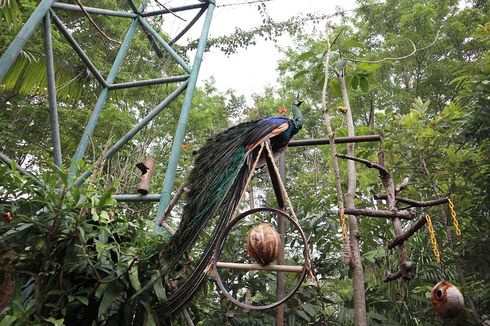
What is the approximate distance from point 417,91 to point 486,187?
4.86m

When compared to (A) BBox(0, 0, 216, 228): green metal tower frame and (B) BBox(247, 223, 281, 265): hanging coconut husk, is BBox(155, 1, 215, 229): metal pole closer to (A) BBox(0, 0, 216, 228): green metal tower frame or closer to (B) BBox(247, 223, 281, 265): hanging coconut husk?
(A) BBox(0, 0, 216, 228): green metal tower frame

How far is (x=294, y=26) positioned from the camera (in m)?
10.4

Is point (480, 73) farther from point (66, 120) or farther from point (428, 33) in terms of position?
point (66, 120)

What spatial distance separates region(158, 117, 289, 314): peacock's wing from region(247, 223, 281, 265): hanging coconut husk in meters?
0.23

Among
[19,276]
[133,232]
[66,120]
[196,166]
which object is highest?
[66,120]

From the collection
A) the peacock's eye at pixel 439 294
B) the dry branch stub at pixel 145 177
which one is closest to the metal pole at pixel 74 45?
the dry branch stub at pixel 145 177

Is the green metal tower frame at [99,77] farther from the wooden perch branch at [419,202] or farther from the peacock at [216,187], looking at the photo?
the wooden perch branch at [419,202]

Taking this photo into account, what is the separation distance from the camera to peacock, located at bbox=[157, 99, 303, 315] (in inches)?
68.6

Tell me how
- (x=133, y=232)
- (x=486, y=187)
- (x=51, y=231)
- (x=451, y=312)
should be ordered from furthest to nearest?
(x=486, y=187) → (x=133, y=232) → (x=51, y=231) → (x=451, y=312)

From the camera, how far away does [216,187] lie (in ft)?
6.24

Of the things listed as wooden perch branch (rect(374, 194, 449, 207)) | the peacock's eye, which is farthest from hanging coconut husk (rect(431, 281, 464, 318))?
wooden perch branch (rect(374, 194, 449, 207))

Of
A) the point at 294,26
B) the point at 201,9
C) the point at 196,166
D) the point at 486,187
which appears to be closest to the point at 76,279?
the point at 196,166

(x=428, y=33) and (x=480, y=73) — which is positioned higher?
(x=428, y=33)

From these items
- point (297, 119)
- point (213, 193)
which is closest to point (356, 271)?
point (213, 193)
